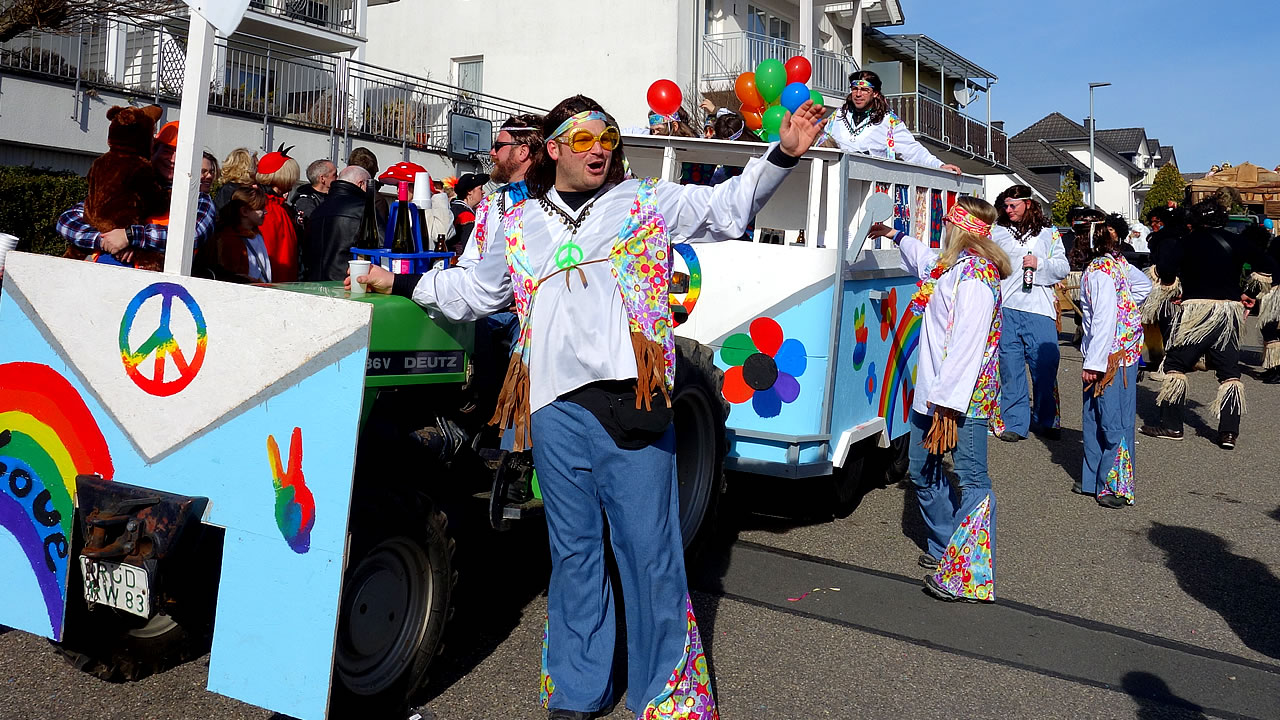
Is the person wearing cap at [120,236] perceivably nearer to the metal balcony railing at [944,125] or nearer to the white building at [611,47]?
the white building at [611,47]

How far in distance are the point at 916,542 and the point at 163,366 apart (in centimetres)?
413

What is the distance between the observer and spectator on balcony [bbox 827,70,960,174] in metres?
7.11

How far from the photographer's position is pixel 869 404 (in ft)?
20.1

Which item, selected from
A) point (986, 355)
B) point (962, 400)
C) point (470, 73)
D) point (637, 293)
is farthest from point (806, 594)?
point (470, 73)

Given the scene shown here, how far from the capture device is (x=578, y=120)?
3383mm

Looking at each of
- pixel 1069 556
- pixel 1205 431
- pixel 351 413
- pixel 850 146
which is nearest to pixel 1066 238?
pixel 1205 431

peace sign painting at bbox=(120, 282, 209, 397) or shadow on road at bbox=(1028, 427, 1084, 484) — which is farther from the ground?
peace sign painting at bbox=(120, 282, 209, 397)

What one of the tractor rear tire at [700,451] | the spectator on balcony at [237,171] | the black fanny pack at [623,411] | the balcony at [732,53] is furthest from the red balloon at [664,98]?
the balcony at [732,53]

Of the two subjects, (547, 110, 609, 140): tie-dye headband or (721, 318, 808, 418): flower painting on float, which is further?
(721, 318, 808, 418): flower painting on float

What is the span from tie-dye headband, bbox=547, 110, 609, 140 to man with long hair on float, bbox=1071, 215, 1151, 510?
480 centimetres

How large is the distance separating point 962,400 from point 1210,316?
567 centimetres

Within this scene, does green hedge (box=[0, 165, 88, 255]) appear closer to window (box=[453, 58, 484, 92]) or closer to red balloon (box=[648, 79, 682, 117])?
red balloon (box=[648, 79, 682, 117])

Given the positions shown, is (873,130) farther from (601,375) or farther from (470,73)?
(470,73)

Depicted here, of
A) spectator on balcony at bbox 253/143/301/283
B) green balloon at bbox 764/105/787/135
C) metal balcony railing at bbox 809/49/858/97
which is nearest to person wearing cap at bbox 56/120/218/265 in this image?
spectator on balcony at bbox 253/143/301/283
